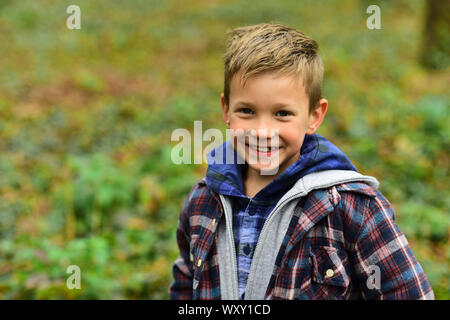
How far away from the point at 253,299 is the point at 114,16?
14047 millimetres

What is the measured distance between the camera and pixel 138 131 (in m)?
7.44

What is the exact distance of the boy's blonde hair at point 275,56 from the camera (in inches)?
74.9

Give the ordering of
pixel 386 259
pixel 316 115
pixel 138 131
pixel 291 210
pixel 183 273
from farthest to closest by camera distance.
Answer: pixel 138 131, pixel 183 273, pixel 316 115, pixel 291 210, pixel 386 259

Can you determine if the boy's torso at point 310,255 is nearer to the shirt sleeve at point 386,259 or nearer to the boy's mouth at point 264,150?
the shirt sleeve at point 386,259

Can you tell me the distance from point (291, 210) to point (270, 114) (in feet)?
1.47

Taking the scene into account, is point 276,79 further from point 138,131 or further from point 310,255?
point 138,131

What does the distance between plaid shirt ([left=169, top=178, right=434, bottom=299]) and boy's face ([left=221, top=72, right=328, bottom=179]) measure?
0.87 feet

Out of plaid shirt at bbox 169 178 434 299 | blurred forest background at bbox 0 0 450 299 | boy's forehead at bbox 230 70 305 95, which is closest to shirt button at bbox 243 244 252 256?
plaid shirt at bbox 169 178 434 299

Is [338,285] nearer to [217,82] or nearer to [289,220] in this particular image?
[289,220]

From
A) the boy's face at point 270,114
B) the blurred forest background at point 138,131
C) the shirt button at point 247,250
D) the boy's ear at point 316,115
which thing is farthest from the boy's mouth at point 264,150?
the blurred forest background at point 138,131

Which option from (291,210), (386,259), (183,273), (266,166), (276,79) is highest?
(276,79)

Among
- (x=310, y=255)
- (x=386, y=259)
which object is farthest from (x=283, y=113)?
(x=386, y=259)

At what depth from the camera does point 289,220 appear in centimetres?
196
